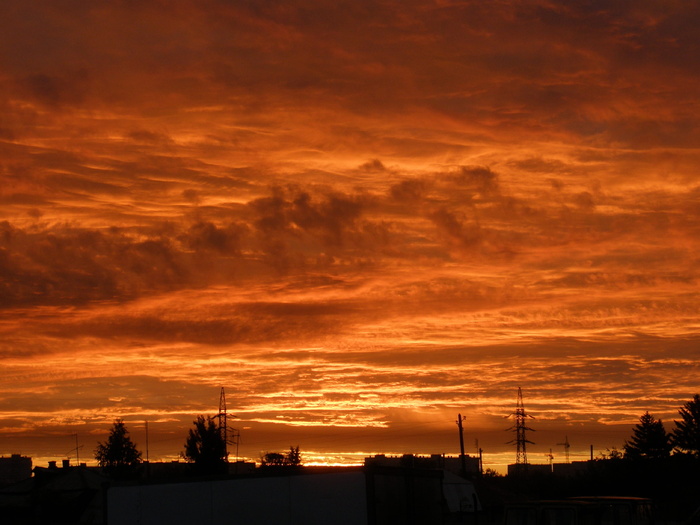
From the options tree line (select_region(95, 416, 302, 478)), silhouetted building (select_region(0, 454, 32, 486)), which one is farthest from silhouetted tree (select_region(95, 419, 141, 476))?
silhouetted building (select_region(0, 454, 32, 486))

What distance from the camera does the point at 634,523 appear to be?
2706 centimetres

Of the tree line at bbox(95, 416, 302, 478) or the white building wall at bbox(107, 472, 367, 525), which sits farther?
the tree line at bbox(95, 416, 302, 478)

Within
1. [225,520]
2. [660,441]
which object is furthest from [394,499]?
[660,441]

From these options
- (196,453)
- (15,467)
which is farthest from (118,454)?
(15,467)

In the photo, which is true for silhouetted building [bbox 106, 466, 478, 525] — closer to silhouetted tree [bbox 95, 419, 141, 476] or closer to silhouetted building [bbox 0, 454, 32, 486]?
silhouetted tree [bbox 95, 419, 141, 476]

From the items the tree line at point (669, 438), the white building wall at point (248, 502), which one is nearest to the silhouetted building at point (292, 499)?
the white building wall at point (248, 502)

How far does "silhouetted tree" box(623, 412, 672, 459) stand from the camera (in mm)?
108500

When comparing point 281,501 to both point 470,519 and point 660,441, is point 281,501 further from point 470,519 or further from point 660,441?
point 660,441

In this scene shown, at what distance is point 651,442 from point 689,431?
4.84m

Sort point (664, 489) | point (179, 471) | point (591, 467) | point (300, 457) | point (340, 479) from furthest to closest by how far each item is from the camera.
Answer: point (300, 457), point (179, 471), point (591, 467), point (664, 489), point (340, 479)

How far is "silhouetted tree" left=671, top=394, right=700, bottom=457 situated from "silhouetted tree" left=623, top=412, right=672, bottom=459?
128 centimetres

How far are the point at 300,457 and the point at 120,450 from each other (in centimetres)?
2471

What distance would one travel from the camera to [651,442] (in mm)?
109312

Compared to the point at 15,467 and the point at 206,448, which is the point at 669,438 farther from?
the point at 15,467
